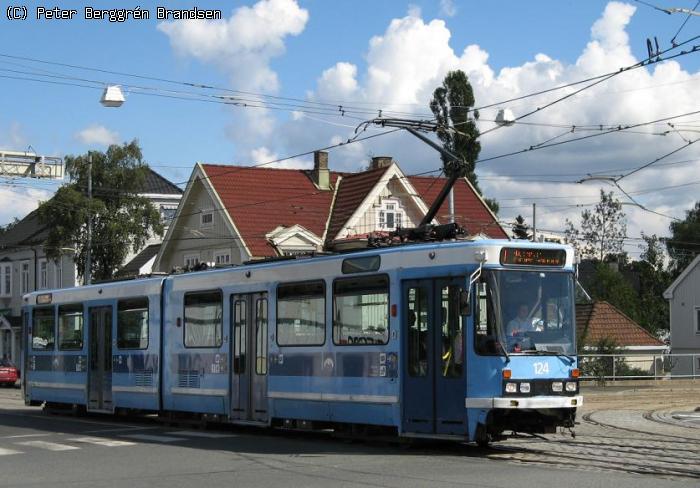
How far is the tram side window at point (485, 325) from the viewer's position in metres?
15.9

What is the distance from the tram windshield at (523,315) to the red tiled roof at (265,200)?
103 feet

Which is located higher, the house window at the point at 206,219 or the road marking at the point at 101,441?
the house window at the point at 206,219

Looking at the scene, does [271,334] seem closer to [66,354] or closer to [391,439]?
[391,439]

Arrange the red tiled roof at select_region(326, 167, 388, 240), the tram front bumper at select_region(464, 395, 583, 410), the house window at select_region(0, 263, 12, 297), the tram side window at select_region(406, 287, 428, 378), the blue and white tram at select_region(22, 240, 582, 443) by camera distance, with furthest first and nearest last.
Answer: the house window at select_region(0, 263, 12, 297), the red tiled roof at select_region(326, 167, 388, 240), the tram side window at select_region(406, 287, 428, 378), the blue and white tram at select_region(22, 240, 582, 443), the tram front bumper at select_region(464, 395, 583, 410)

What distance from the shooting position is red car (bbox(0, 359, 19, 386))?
170 ft

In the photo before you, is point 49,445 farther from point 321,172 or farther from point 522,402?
point 321,172

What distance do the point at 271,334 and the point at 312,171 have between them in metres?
34.7

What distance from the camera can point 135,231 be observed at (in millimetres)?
46375

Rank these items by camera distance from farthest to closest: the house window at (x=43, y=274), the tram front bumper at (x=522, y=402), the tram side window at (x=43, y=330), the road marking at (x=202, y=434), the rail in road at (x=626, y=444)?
the house window at (x=43, y=274) → the tram side window at (x=43, y=330) → the road marking at (x=202, y=434) → the tram front bumper at (x=522, y=402) → the rail in road at (x=626, y=444)

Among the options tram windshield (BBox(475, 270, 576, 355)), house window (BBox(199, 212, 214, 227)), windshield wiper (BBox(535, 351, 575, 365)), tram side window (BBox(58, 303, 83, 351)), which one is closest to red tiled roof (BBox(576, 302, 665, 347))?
house window (BBox(199, 212, 214, 227))

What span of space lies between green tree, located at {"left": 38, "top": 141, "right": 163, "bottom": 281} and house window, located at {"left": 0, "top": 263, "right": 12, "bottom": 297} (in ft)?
80.7

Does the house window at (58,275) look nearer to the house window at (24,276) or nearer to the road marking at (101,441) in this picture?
the house window at (24,276)

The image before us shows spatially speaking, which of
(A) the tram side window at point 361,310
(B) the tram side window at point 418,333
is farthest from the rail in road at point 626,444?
(A) the tram side window at point 361,310

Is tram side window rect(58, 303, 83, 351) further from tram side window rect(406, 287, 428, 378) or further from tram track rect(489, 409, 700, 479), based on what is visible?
tram track rect(489, 409, 700, 479)
